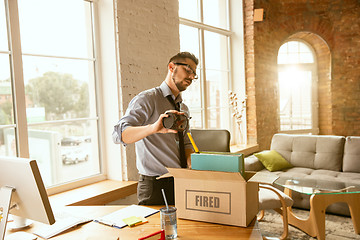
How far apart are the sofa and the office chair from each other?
1232 millimetres

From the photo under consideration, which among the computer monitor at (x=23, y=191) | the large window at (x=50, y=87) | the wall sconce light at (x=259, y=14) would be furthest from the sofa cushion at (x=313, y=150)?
the computer monitor at (x=23, y=191)

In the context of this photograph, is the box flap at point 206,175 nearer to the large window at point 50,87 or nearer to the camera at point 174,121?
the camera at point 174,121

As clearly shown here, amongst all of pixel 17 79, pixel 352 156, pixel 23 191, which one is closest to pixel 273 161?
pixel 352 156

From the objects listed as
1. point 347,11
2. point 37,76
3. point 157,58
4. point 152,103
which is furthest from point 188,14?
point 347,11

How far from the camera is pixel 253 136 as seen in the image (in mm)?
5871

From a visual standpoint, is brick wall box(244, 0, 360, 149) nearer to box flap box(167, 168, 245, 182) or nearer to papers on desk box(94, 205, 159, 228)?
papers on desk box(94, 205, 159, 228)

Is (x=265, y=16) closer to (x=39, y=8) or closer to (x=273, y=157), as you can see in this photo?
(x=273, y=157)

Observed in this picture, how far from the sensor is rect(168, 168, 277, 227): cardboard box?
4.58 ft

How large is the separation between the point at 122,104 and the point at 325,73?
5068mm

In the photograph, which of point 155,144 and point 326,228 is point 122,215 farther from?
point 326,228

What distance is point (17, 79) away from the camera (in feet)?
8.43

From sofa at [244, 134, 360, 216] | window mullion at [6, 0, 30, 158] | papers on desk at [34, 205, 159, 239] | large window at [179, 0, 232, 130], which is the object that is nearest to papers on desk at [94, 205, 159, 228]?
papers on desk at [34, 205, 159, 239]

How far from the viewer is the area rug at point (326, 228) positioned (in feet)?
10.1

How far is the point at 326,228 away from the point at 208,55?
3.17m
